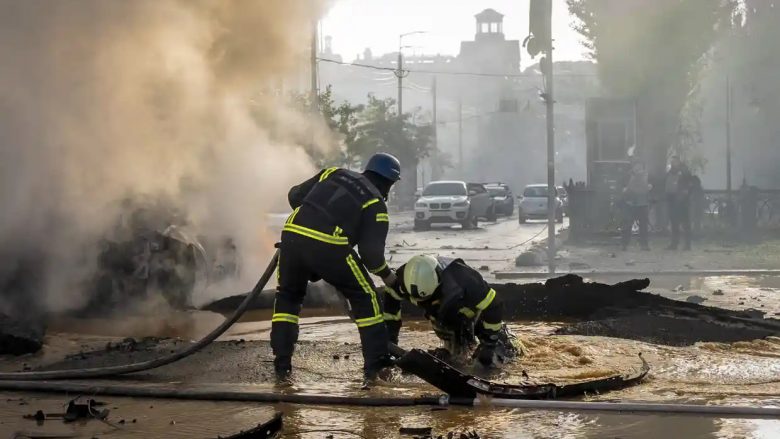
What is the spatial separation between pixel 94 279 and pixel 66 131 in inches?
67.8

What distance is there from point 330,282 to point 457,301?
0.95 m

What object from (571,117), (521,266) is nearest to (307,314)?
(521,266)

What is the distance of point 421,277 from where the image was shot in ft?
24.0

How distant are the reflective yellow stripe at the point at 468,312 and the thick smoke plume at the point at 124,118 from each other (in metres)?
5.32

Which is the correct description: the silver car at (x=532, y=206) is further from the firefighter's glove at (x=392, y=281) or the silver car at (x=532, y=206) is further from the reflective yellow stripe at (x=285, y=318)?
the reflective yellow stripe at (x=285, y=318)

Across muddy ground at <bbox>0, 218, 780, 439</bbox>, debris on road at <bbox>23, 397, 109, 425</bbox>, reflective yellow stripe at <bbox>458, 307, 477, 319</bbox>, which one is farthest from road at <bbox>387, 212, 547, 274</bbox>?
debris on road at <bbox>23, 397, 109, 425</bbox>

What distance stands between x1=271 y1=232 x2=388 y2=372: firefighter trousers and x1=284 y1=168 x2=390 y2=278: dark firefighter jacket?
0.24 feet

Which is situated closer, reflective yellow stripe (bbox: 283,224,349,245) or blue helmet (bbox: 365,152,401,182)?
reflective yellow stripe (bbox: 283,224,349,245)

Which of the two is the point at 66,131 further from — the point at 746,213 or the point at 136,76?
the point at 746,213

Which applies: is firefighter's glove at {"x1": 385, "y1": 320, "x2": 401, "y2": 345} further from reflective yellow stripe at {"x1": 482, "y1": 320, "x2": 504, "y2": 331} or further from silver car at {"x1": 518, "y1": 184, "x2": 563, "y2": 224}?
silver car at {"x1": 518, "y1": 184, "x2": 563, "y2": 224}

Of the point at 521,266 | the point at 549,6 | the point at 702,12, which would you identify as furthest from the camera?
the point at 702,12

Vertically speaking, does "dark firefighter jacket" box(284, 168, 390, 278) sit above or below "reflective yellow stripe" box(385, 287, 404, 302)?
above

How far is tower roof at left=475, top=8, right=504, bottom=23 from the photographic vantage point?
10769cm

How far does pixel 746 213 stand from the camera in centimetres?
2469
